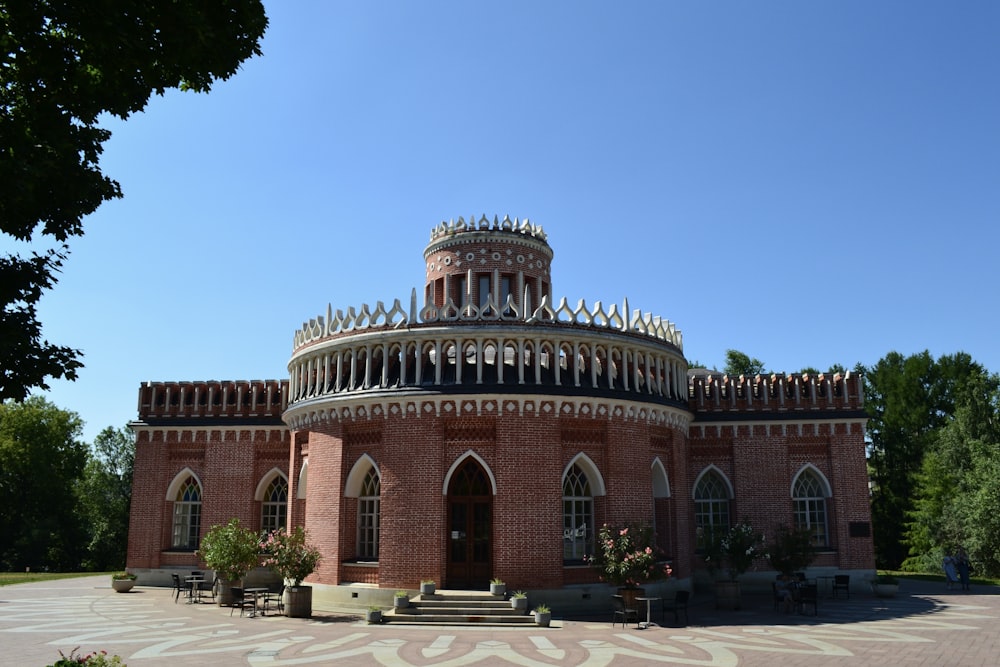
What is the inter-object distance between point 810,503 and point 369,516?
53.8ft

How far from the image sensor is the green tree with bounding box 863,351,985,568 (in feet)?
159

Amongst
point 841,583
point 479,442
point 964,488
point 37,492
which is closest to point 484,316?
point 479,442

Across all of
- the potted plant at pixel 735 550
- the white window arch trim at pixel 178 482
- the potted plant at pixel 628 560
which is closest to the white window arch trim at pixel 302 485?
the white window arch trim at pixel 178 482

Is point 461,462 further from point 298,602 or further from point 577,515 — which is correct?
point 298,602

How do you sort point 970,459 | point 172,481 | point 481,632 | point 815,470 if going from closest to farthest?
point 481,632 < point 815,470 < point 172,481 < point 970,459

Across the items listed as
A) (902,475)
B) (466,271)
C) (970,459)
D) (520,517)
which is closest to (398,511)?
(520,517)

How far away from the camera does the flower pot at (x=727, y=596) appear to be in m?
22.7

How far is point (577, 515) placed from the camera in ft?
73.6

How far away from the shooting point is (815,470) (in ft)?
92.5

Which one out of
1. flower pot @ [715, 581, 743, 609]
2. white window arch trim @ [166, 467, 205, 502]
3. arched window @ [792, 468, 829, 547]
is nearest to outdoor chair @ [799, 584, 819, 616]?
flower pot @ [715, 581, 743, 609]

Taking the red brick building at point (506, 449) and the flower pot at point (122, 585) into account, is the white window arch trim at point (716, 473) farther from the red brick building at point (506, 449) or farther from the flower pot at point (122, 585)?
the flower pot at point (122, 585)

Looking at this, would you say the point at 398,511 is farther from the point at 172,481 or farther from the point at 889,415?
the point at 889,415

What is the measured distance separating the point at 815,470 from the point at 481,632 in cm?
1592

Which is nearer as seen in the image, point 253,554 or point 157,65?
point 157,65
